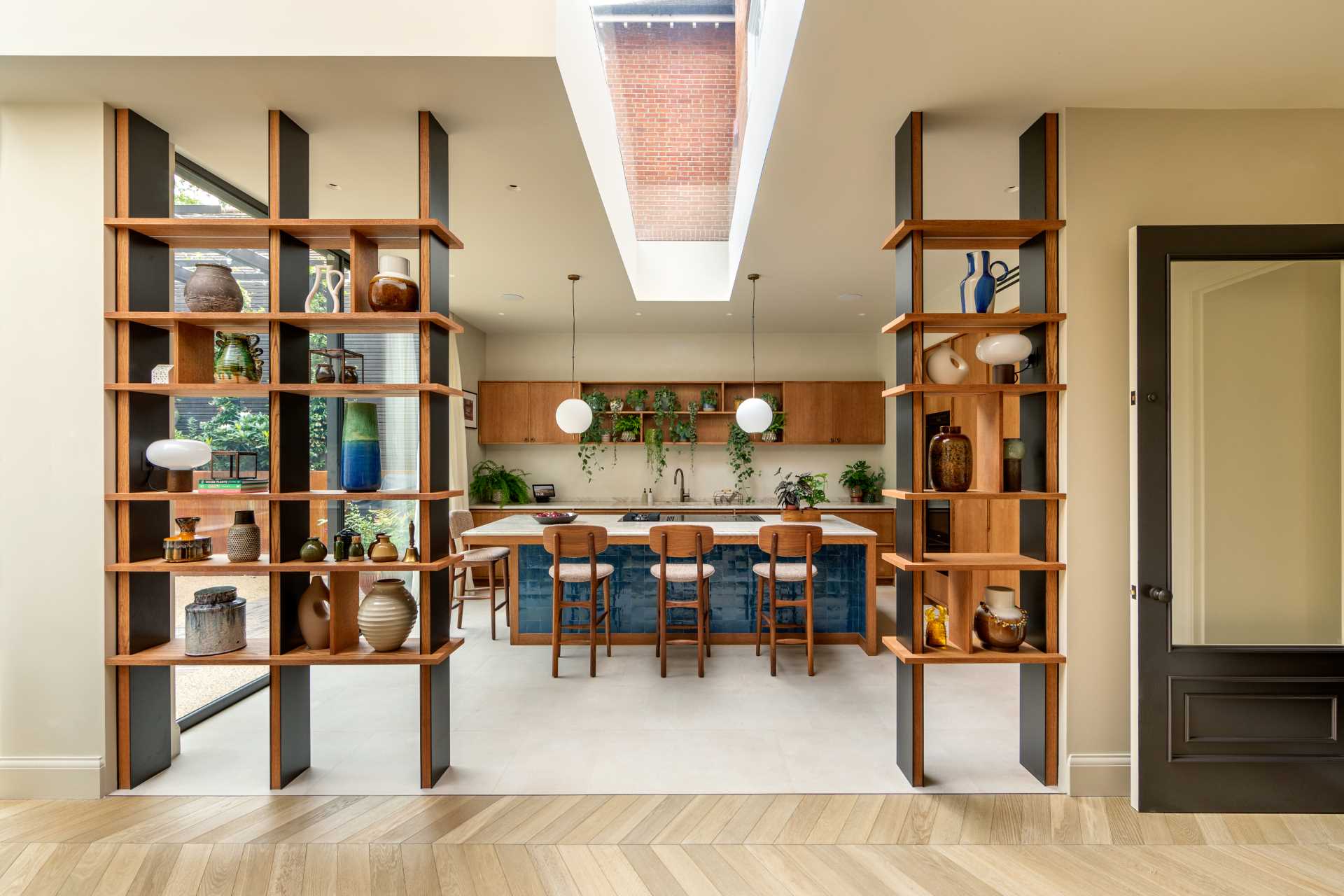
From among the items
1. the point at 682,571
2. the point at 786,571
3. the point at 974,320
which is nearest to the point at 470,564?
the point at 682,571

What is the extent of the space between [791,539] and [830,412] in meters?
3.30

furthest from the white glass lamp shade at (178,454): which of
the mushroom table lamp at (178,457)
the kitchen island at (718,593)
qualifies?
the kitchen island at (718,593)

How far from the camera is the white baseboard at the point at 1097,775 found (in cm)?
238

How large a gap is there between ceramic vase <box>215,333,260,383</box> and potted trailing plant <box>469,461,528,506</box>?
4042mm

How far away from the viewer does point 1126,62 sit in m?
2.09

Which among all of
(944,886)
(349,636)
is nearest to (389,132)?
(349,636)

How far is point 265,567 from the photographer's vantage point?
2377 millimetres

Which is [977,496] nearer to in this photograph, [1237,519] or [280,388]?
[1237,519]

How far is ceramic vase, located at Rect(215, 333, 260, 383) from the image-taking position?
2.38m

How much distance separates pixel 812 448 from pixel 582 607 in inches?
141

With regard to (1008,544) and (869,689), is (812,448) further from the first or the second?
(869,689)

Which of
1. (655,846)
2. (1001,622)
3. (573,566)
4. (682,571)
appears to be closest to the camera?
(655,846)

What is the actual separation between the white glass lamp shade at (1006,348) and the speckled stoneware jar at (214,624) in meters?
3.03

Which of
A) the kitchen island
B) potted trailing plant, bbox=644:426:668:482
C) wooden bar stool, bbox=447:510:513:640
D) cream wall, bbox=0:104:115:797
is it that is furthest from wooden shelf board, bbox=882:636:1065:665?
potted trailing plant, bbox=644:426:668:482
